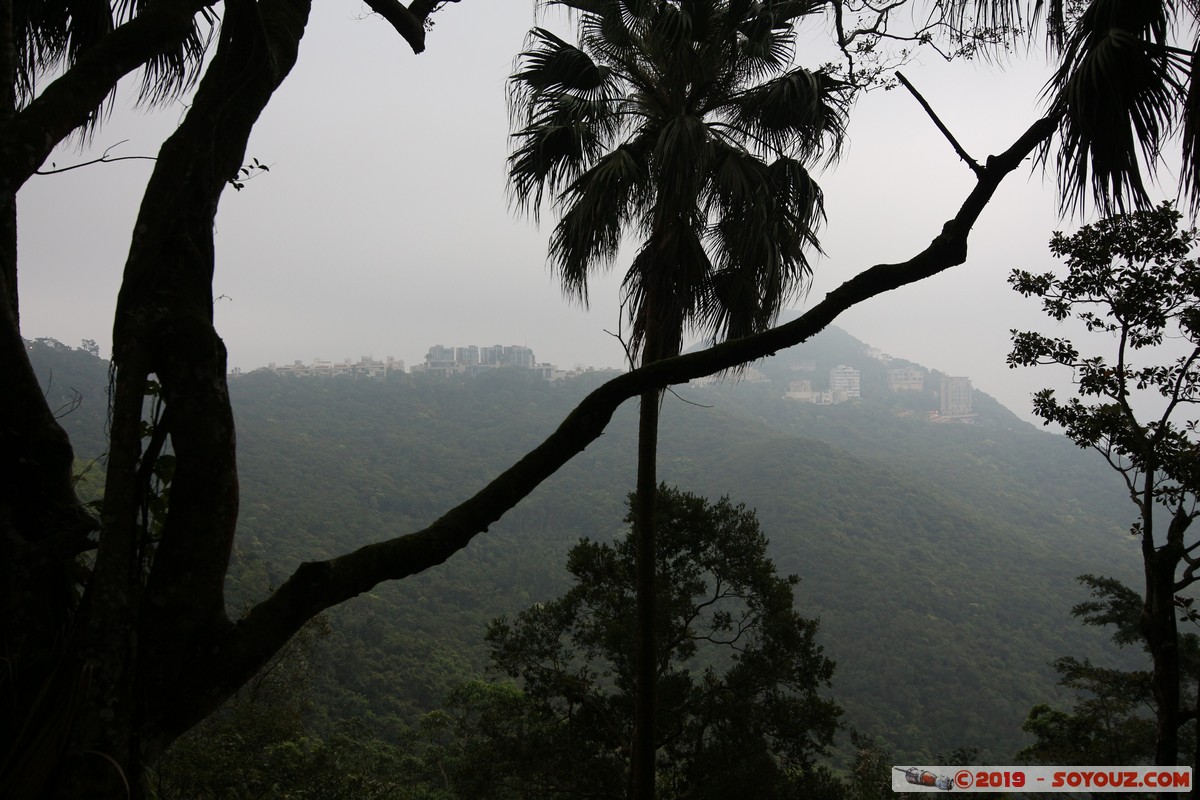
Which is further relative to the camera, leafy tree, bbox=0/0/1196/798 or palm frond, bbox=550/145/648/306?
palm frond, bbox=550/145/648/306

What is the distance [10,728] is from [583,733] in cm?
586

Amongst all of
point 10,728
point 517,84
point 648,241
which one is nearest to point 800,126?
point 648,241

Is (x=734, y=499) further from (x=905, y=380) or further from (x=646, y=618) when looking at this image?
(x=905, y=380)

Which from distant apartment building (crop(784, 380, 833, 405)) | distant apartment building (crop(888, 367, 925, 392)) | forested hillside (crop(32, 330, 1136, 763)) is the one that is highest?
distant apartment building (crop(888, 367, 925, 392))

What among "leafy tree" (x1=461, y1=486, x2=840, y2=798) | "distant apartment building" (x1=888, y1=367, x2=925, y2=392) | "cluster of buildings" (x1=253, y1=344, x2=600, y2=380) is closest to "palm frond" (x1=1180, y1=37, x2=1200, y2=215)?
"leafy tree" (x1=461, y1=486, x2=840, y2=798)

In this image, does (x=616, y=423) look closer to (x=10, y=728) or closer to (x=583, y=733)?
(x=583, y=733)

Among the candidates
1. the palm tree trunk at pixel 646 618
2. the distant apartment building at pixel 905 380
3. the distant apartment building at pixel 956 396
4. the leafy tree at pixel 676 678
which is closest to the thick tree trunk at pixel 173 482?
the palm tree trunk at pixel 646 618

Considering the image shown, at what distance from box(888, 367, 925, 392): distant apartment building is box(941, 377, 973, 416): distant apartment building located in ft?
10.5

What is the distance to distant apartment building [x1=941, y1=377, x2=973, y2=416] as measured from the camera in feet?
315

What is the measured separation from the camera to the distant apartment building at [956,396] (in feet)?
315

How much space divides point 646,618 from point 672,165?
2.76m

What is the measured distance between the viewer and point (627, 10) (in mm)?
4711

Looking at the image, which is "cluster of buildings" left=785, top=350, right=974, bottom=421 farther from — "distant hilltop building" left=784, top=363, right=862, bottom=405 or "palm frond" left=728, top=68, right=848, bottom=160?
"palm frond" left=728, top=68, right=848, bottom=160

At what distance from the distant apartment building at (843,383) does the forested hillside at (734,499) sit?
49.2ft
